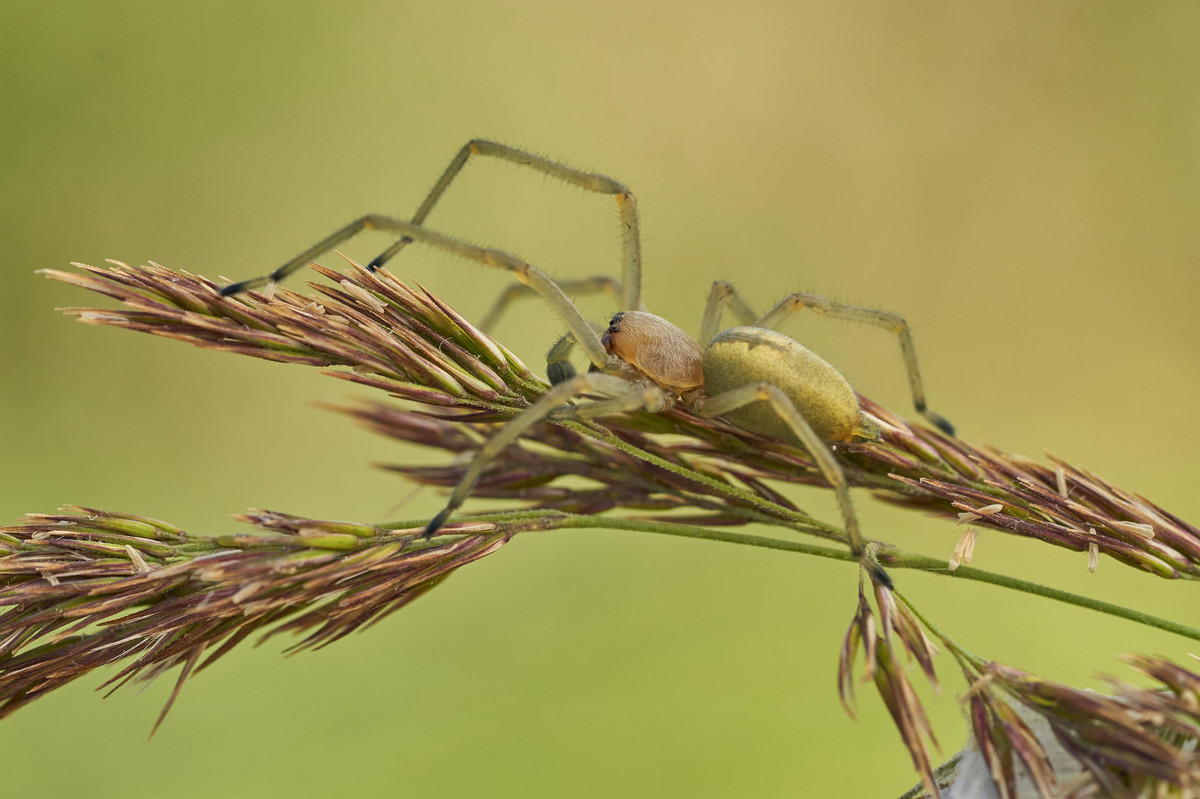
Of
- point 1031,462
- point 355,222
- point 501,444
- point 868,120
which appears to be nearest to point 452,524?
point 501,444

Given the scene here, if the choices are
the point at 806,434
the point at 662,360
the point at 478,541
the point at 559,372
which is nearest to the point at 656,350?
the point at 662,360

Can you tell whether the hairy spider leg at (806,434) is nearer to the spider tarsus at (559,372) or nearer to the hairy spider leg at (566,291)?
the spider tarsus at (559,372)

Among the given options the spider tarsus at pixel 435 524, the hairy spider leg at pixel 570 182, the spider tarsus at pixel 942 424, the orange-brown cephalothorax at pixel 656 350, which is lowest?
the spider tarsus at pixel 435 524

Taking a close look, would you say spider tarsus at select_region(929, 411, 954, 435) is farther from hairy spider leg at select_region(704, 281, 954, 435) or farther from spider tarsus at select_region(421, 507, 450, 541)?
spider tarsus at select_region(421, 507, 450, 541)

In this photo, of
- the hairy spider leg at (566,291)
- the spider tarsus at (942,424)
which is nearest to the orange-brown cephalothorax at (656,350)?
the hairy spider leg at (566,291)

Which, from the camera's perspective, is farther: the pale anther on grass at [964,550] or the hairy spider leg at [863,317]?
the hairy spider leg at [863,317]

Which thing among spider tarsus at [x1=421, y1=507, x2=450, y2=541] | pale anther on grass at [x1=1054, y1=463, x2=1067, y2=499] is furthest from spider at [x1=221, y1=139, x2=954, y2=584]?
pale anther on grass at [x1=1054, y1=463, x2=1067, y2=499]

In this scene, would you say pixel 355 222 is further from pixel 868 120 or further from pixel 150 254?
pixel 868 120
